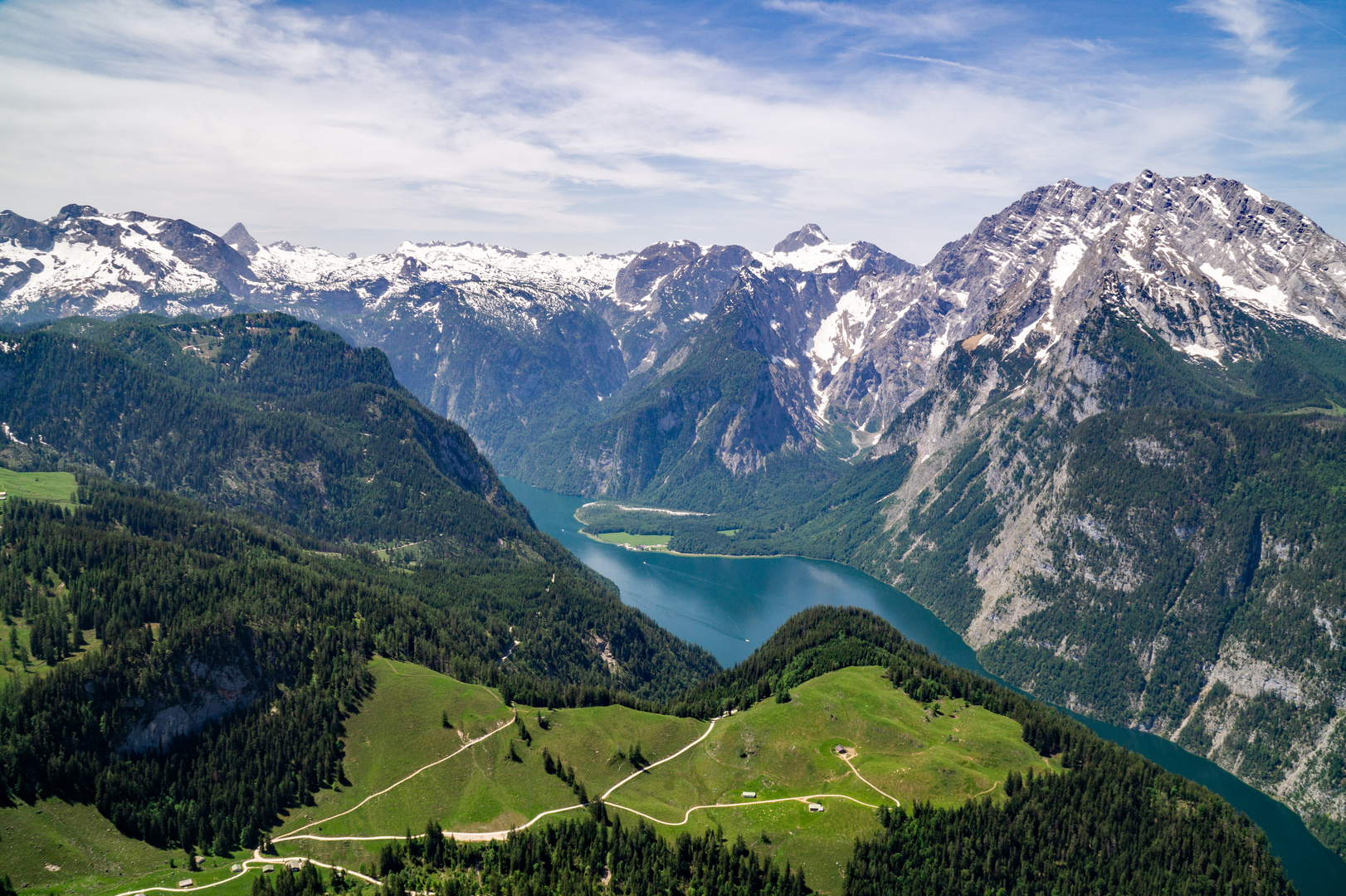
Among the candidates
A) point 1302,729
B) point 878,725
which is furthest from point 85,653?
point 1302,729

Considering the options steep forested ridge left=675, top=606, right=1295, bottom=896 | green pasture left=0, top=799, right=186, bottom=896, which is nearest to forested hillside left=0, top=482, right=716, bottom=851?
green pasture left=0, top=799, right=186, bottom=896

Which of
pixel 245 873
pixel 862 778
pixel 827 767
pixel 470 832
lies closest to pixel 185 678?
pixel 245 873

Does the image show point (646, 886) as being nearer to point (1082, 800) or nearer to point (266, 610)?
point (1082, 800)

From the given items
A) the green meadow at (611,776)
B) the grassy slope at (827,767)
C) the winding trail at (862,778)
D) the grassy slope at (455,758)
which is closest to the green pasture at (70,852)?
the green meadow at (611,776)

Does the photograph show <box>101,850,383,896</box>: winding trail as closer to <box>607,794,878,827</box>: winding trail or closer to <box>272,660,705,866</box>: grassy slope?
<box>272,660,705,866</box>: grassy slope

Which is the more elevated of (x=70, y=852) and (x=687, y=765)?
(x=687, y=765)

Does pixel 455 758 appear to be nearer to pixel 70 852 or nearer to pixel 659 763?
pixel 659 763

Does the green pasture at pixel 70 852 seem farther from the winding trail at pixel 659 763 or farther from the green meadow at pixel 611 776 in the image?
the winding trail at pixel 659 763

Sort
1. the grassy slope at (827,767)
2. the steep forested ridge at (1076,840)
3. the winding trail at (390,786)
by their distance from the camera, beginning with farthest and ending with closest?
1. the grassy slope at (827,767)
2. the winding trail at (390,786)
3. the steep forested ridge at (1076,840)
